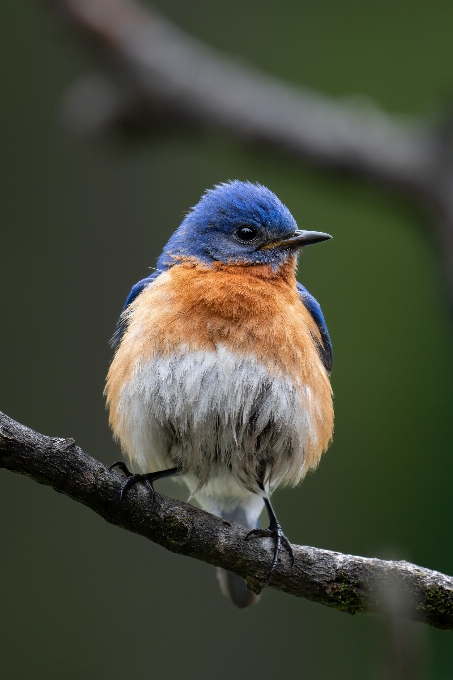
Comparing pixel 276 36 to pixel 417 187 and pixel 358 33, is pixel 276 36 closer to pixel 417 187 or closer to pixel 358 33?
pixel 358 33

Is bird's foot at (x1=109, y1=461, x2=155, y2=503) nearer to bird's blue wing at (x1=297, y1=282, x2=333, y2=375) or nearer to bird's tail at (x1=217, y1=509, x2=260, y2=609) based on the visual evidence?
bird's tail at (x1=217, y1=509, x2=260, y2=609)

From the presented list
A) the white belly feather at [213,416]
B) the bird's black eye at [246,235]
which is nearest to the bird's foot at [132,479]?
the white belly feather at [213,416]

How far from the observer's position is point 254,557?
12.7ft

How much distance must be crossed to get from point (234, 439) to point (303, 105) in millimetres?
3762

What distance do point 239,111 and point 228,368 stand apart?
3546mm

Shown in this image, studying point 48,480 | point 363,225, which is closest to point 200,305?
point 48,480

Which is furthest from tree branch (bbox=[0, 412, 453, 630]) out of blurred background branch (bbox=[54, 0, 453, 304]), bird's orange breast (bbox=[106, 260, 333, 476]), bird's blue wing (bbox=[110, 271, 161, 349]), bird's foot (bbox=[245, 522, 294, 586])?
blurred background branch (bbox=[54, 0, 453, 304])

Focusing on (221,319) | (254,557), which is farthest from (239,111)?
(254,557)

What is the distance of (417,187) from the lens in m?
6.56

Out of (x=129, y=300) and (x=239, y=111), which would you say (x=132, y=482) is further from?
(x=239, y=111)

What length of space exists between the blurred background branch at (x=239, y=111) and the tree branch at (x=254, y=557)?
11.0 feet

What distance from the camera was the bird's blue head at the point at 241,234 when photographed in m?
4.68

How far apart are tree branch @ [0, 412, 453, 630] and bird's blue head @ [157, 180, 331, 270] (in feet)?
4.96

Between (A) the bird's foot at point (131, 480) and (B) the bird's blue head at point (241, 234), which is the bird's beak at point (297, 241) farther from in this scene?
(A) the bird's foot at point (131, 480)
